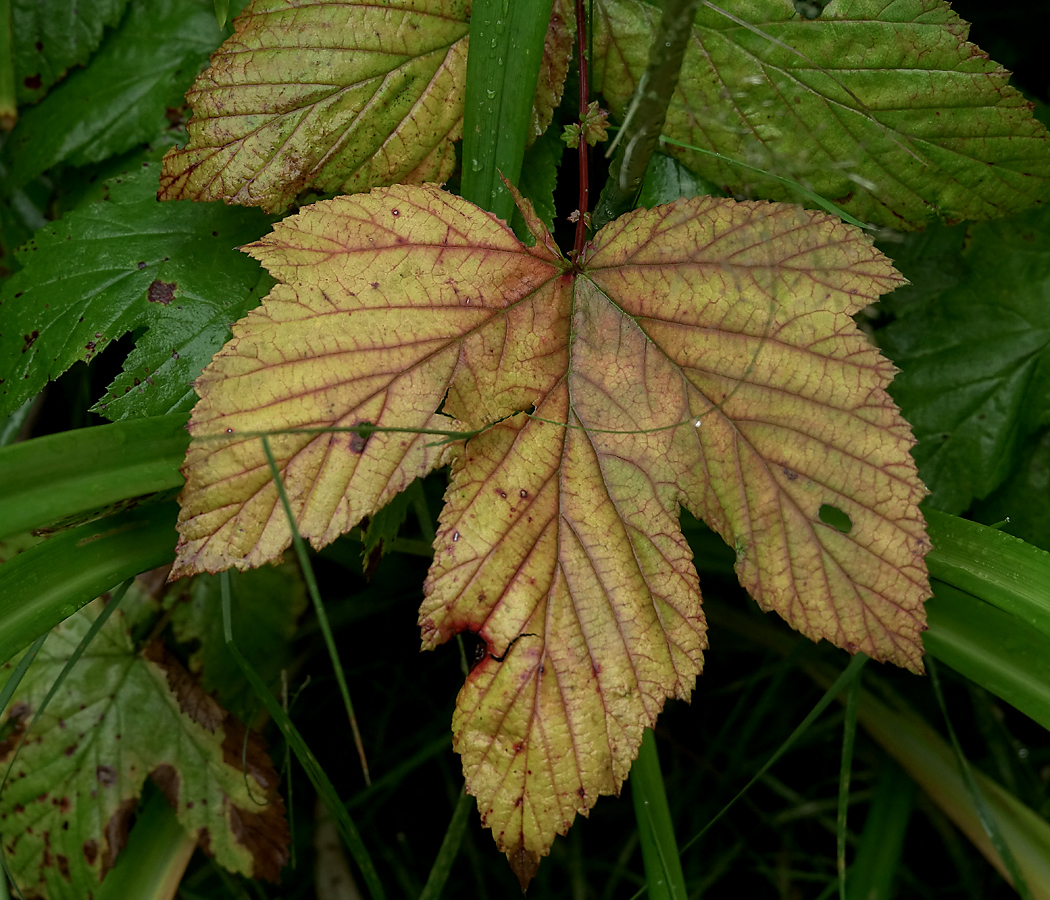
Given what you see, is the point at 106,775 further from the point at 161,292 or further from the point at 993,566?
the point at 993,566

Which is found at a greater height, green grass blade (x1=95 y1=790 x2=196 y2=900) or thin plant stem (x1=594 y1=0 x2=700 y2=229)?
thin plant stem (x1=594 y1=0 x2=700 y2=229)

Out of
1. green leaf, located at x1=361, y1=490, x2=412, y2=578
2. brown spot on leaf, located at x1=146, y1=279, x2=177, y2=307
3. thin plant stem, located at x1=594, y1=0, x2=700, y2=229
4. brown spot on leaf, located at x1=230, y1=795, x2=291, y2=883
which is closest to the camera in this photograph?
thin plant stem, located at x1=594, y1=0, x2=700, y2=229

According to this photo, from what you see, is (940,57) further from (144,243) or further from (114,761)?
(114,761)

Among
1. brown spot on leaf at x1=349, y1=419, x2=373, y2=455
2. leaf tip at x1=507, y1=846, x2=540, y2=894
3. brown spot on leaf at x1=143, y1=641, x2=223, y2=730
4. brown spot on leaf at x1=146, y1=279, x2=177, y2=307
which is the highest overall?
brown spot on leaf at x1=349, y1=419, x2=373, y2=455

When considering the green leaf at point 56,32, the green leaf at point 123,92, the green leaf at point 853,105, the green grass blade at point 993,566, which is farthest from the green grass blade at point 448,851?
the green leaf at point 56,32

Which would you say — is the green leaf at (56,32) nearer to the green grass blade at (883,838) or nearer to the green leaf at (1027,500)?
the green leaf at (1027,500)

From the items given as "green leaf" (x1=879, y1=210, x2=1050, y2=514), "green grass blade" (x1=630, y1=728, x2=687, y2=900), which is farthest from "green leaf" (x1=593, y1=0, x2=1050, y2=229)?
"green grass blade" (x1=630, y1=728, x2=687, y2=900)

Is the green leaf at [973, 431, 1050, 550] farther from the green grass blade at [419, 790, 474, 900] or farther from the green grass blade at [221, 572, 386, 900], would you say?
the green grass blade at [221, 572, 386, 900]
